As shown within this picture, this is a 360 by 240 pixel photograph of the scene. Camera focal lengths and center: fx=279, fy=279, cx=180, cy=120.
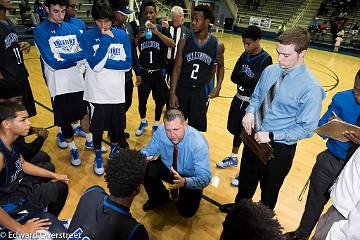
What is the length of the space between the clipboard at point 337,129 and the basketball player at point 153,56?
2558mm

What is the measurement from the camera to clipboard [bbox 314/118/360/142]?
191 centimetres

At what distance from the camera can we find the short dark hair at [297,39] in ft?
6.56

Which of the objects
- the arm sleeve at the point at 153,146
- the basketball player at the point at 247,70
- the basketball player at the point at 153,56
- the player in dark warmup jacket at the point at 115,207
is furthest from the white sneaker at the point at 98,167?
the player in dark warmup jacket at the point at 115,207

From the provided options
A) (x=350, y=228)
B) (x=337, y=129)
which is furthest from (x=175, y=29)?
(x=350, y=228)

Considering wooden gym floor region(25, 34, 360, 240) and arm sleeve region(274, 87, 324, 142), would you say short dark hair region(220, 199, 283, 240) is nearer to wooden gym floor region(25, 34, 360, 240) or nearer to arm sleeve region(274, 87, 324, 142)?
arm sleeve region(274, 87, 324, 142)

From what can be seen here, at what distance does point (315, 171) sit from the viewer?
2.43 metres

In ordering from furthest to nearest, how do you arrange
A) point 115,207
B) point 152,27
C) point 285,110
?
point 152,27, point 285,110, point 115,207

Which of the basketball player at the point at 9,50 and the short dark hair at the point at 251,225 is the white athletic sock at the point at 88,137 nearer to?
Answer: the basketball player at the point at 9,50

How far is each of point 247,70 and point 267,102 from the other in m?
0.96

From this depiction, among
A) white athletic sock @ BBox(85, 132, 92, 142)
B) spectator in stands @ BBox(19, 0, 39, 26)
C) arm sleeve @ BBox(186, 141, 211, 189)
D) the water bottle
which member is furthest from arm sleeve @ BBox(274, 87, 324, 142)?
spectator in stands @ BBox(19, 0, 39, 26)

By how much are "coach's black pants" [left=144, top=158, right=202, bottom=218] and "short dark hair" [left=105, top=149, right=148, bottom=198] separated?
3.48 feet

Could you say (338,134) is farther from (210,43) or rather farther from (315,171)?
(210,43)

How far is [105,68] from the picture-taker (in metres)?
2.95

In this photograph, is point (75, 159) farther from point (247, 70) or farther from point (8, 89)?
point (247, 70)
